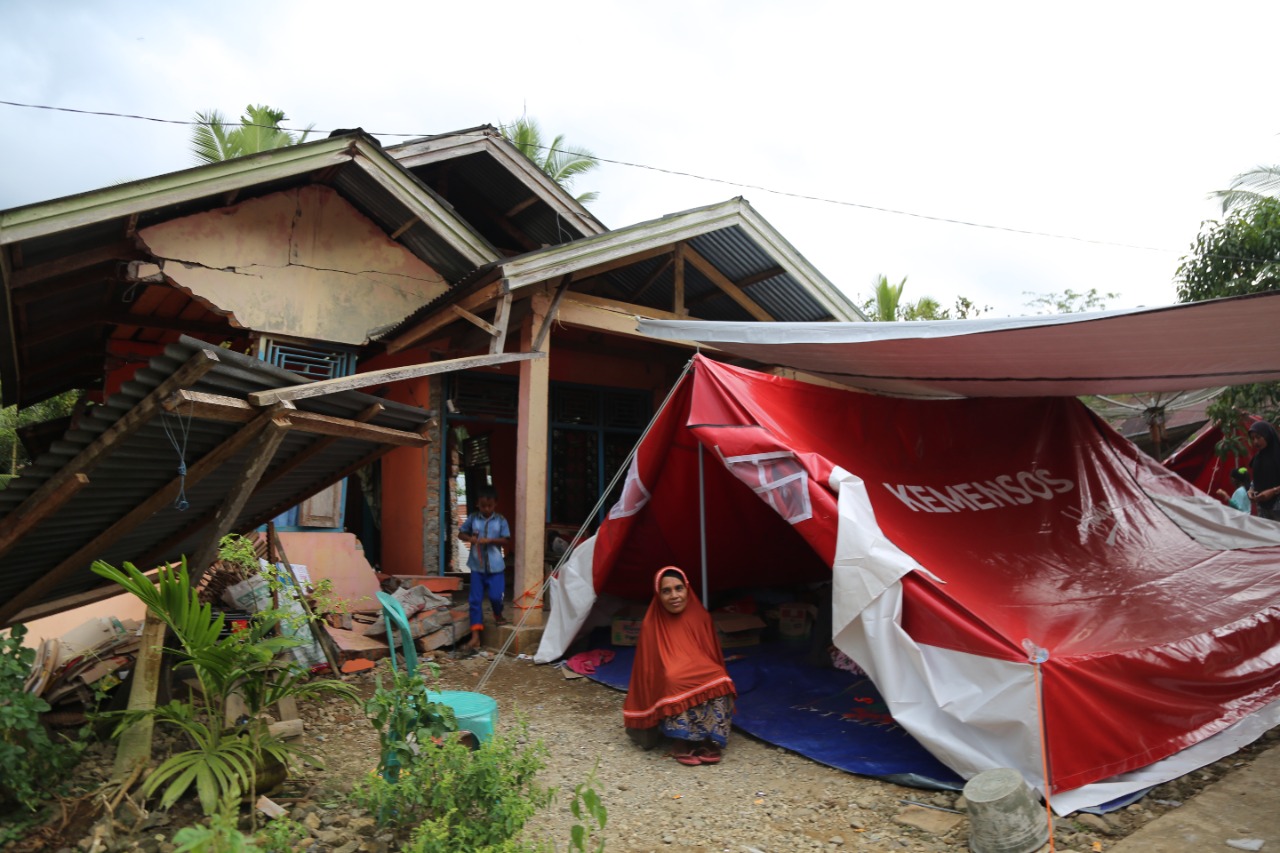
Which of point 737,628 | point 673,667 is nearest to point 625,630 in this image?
point 737,628

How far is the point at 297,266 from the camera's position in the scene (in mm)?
6832

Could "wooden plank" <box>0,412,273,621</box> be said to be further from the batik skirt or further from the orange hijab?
the batik skirt

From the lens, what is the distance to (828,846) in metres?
2.97

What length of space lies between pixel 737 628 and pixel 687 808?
242 cm

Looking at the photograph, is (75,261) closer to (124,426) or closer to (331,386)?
(331,386)

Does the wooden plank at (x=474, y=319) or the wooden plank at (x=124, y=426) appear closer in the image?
the wooden plank at (x=124, y=426)

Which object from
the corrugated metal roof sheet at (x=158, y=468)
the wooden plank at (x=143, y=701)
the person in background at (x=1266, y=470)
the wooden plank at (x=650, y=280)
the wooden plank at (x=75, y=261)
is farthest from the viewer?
the wooden plank at (x=650, y=280)

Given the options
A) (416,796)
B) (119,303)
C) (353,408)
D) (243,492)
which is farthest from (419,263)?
(416,796)

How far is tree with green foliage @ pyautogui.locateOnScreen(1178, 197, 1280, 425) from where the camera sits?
22.9 ft

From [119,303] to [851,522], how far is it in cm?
672

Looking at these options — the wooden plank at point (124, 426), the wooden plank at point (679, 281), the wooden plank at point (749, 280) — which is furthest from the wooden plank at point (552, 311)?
the wooden plank at point (124, 426)

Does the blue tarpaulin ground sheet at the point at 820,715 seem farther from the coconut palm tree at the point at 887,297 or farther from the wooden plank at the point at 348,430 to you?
the coconut palm tree at the point at 887,297

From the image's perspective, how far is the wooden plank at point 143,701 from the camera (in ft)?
9.41

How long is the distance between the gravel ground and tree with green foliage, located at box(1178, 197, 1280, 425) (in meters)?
4.88
